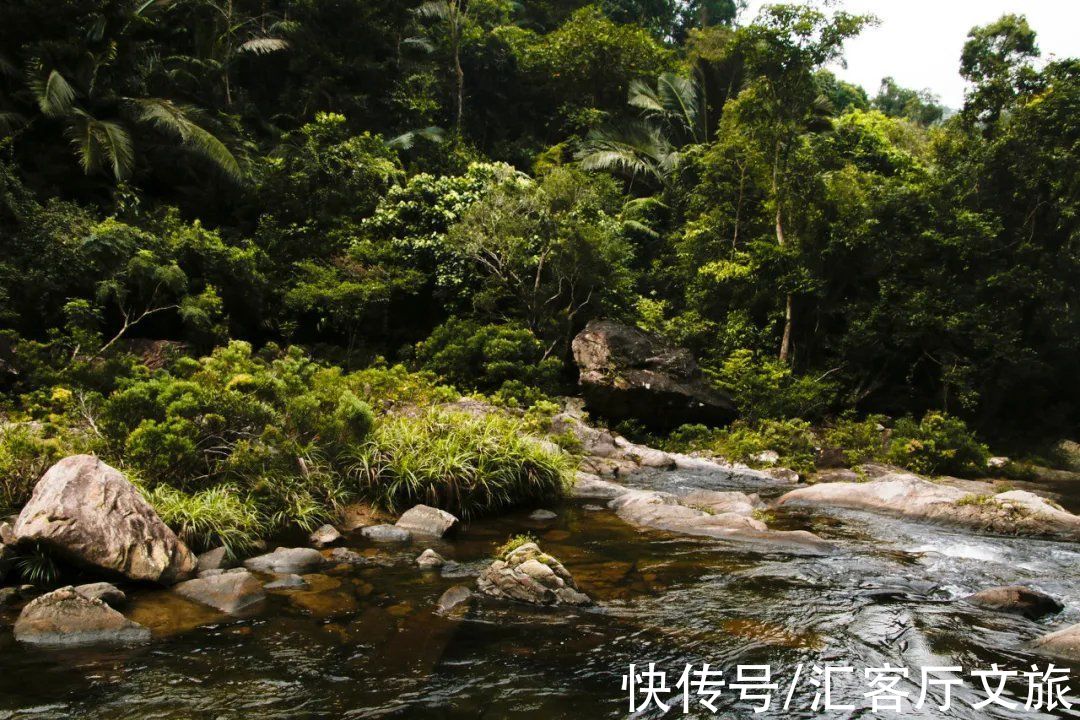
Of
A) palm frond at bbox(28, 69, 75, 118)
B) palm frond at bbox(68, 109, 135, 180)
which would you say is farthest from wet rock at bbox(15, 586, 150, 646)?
palm frond at bbox(28, 69, 75, 118)

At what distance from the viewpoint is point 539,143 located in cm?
2706

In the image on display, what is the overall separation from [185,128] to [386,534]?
13883 millimetres

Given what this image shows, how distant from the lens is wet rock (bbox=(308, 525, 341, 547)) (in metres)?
8.00

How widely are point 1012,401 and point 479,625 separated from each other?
63.7 feet

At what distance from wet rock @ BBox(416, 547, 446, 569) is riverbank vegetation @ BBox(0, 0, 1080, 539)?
351cm

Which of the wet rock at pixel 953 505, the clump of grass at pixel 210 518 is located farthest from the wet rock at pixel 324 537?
the wet rock at pixel 953 505

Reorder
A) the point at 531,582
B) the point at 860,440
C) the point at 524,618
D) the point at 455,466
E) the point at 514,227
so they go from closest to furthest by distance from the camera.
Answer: the point at 524,618 → the point at 531,582 → the point at 455,466 → the point at 860,440 → the point at 514,227

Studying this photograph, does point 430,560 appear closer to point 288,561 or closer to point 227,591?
point 288,561

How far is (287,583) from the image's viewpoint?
6.61 m

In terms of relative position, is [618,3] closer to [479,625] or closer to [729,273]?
[729,273]

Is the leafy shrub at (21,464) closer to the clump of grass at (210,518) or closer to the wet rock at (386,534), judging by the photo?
the clump of grass at (210,518)

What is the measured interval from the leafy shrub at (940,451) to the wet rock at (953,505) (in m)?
4.60

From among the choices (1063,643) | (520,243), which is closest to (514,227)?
(520,243)

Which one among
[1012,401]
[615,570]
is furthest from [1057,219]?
[615,570]
